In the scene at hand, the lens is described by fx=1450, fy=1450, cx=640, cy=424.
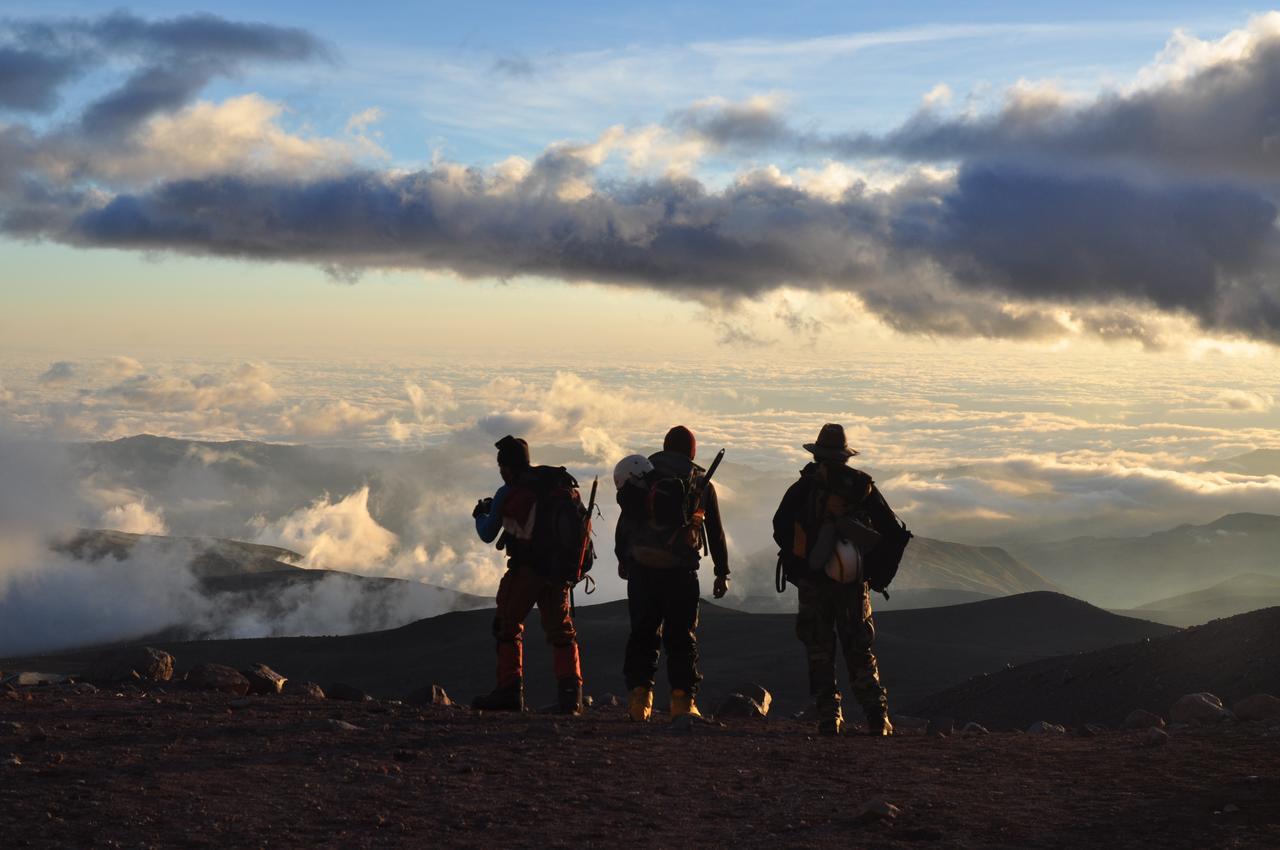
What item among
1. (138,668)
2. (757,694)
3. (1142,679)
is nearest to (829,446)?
(757,694)

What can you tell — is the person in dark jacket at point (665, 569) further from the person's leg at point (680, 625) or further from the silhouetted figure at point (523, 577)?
the silhouetted figure at point (523, 577)

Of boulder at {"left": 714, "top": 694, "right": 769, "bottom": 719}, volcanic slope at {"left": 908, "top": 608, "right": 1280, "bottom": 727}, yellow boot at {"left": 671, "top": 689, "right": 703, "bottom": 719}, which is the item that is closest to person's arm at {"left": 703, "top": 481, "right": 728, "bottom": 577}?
yellow boot at {"left": 671, "top": 689, "right": 703, "bottom": 719}

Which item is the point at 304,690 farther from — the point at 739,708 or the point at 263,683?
the point at 739,708

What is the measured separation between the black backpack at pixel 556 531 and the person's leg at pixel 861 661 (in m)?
2.05

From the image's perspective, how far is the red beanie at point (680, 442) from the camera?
11266 millimetres

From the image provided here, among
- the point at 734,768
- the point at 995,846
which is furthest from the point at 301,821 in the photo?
the point at 995,846

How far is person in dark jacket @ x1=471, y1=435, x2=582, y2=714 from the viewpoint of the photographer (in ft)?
36.8

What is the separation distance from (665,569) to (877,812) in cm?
380

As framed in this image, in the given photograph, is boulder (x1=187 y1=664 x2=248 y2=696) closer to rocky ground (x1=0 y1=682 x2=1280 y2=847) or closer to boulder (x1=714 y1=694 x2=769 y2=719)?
rocky ground (x1=0 y1=682 x2=1280 y2=847)

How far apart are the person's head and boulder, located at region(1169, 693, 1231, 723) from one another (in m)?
6.59

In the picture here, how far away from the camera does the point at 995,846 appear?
7.19 metres

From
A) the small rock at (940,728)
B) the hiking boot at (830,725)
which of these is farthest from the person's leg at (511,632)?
the small rock at (940,728)

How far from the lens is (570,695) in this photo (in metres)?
11.2

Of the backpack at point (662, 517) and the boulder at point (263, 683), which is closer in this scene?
the backpack at point (662, 517)
